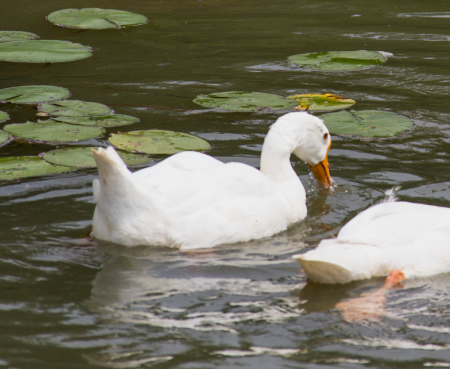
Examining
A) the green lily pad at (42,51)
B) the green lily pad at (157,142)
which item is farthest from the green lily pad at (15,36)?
the green lily pad at (157,142)

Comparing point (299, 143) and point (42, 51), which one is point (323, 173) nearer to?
point (299, 143)

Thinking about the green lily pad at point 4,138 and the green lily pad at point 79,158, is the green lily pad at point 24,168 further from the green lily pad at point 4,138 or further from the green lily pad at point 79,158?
the green lily pad at point 4,138

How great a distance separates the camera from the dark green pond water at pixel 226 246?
3213 millimetres

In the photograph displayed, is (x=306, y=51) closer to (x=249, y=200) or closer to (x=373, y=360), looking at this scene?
(x=249, y=200)

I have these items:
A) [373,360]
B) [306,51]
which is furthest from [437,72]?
[373,360]

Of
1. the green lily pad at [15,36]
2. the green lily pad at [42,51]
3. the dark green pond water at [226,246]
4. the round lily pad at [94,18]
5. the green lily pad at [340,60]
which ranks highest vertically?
the round lily pad at [94,18]

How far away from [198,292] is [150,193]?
0.89 metres

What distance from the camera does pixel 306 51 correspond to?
30.5 ft

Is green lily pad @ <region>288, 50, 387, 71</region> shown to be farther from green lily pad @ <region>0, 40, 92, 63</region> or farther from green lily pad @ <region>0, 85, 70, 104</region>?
green lily pad @ <region>0, 85, 70, 104</region>

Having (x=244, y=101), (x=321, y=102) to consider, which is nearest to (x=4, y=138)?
(x=244, y=101)

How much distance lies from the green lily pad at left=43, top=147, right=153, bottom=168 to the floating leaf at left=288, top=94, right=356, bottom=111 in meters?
2.04

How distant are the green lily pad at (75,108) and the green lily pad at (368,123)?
2.36 metres

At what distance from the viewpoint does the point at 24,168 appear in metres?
5.53

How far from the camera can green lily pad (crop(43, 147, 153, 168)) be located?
18.5 ft
